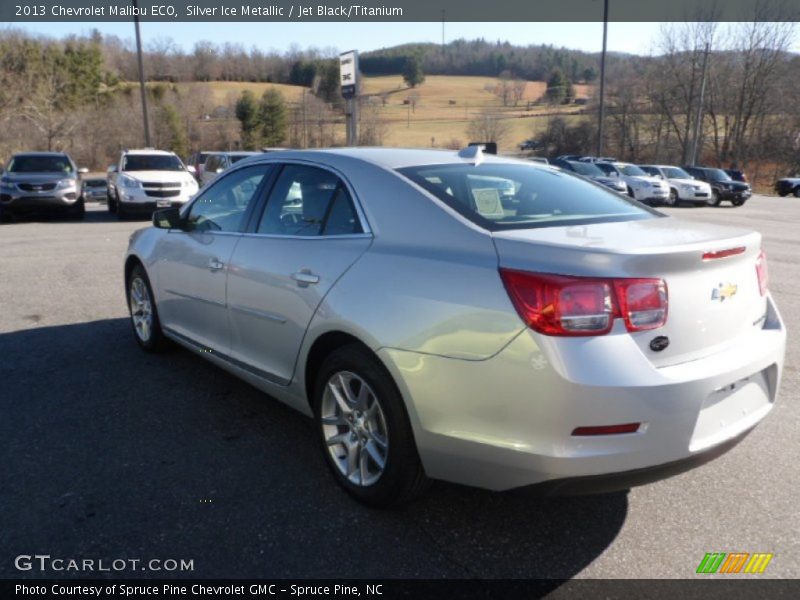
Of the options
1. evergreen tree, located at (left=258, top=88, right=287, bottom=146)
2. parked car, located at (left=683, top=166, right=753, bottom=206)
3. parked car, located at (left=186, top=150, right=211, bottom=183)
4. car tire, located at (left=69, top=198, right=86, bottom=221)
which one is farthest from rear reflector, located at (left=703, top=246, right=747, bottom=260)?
evergreen tree, located at (left=258, top=88, right=287, bottom=146)

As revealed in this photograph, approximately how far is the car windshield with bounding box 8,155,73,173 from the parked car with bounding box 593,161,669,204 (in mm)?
19419

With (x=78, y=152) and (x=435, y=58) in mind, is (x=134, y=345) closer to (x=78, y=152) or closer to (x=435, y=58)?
(x=78, y=152)

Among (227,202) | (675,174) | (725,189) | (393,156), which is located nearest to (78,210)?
(227,202)

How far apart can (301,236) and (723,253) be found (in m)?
2.01

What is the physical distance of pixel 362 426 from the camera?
3.02 metres

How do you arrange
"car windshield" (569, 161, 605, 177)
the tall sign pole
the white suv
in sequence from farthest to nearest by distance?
"car windshield" (569, 161, 605, 177)
the tall sign pole
the white suv

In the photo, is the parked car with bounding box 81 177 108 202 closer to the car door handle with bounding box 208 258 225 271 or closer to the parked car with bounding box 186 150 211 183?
the parked car with bounding box 186 150 211 183

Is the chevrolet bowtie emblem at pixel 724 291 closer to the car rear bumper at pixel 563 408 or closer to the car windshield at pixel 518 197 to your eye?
the car rear bumper at pixel 563 408

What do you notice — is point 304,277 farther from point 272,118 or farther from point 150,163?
point 272,118

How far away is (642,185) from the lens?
2566cm

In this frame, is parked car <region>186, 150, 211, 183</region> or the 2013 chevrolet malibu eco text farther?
parked car <region>186, 150, 211, 183</region>

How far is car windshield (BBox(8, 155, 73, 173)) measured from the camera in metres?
16.6

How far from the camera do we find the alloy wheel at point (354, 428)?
2.95m

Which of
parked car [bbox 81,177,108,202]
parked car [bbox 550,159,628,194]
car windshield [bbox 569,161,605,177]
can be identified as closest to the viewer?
parked car [bbox 550,159,628,194]
